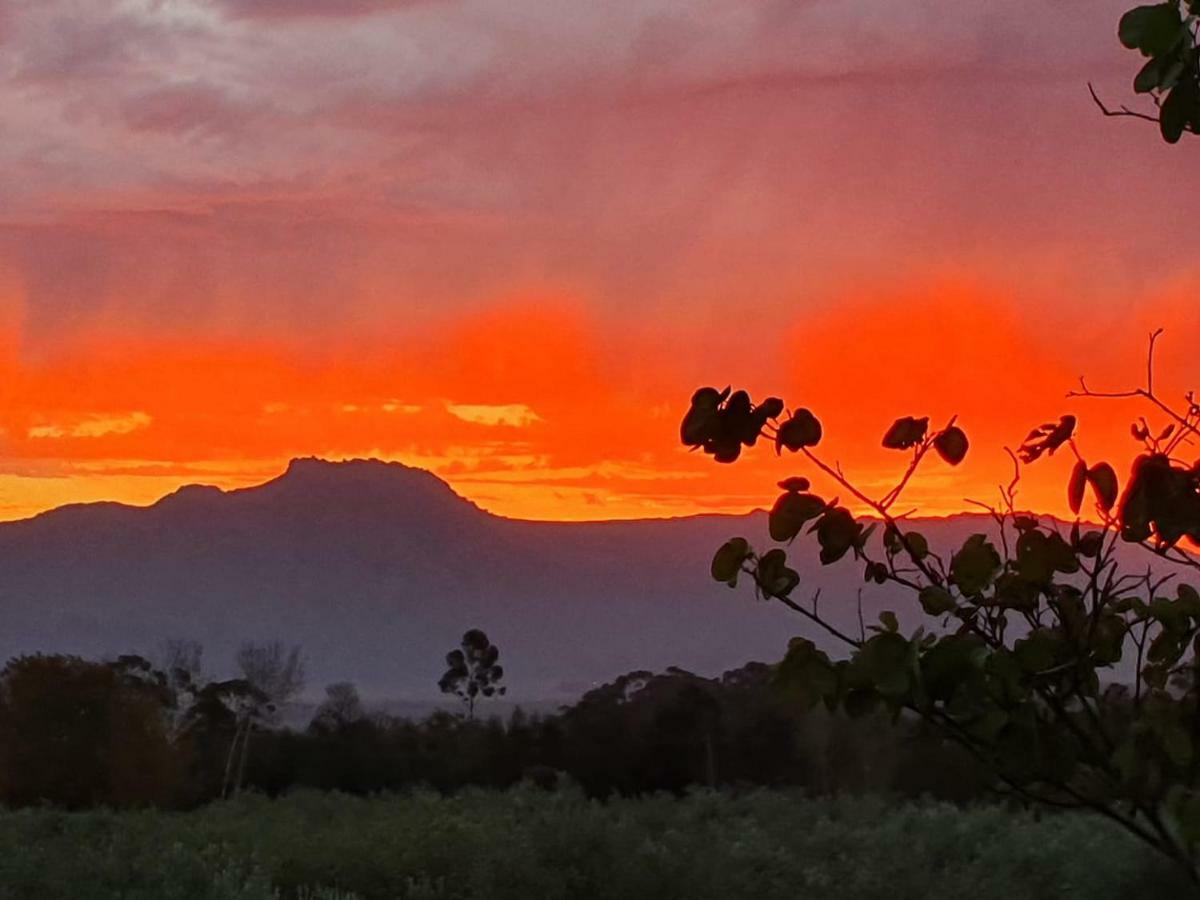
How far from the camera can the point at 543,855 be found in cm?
1548

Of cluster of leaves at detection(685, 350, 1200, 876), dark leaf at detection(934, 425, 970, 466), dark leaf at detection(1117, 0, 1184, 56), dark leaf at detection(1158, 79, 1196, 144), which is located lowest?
cluster of leaves at detection(685, 350, 1200, 876)

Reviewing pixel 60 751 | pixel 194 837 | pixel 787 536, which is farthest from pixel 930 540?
pixel 60 751

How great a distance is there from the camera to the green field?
13234 millimetres

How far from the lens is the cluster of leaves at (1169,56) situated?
2.66 m

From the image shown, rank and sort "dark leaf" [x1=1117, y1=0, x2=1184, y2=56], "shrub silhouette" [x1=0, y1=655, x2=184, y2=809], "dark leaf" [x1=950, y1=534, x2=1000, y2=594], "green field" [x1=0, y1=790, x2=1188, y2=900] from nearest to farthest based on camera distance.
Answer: "dark leaf" [x1=1117, y1=0, x2=1184, y2=56]
"dark leaf" [x1=950, y1=534, x2=1000, y2=594]
"green field" [x1=0, y1=790, x2=1188, y2=900]
"shrub silhouette" [x1=0, y1=655, x2=184, y2=809]

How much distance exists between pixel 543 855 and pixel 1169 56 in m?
13.5

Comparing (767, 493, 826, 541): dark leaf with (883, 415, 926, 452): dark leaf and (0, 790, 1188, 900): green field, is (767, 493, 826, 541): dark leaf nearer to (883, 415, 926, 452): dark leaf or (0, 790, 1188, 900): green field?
(883, 415, 926, 452): dark leaf

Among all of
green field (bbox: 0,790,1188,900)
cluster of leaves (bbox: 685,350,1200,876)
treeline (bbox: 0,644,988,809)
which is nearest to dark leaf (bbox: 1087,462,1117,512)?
cluster of leaves (bbox: 685,350,1200,876)

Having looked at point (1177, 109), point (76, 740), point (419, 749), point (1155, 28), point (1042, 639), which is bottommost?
point (419, 749)

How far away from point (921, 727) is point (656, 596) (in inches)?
7574

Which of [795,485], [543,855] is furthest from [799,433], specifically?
[543,855]

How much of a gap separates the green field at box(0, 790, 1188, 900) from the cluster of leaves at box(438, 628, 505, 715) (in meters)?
60.6

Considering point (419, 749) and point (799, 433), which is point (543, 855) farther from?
point (419, 749)

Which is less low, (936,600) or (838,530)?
(838,530)
